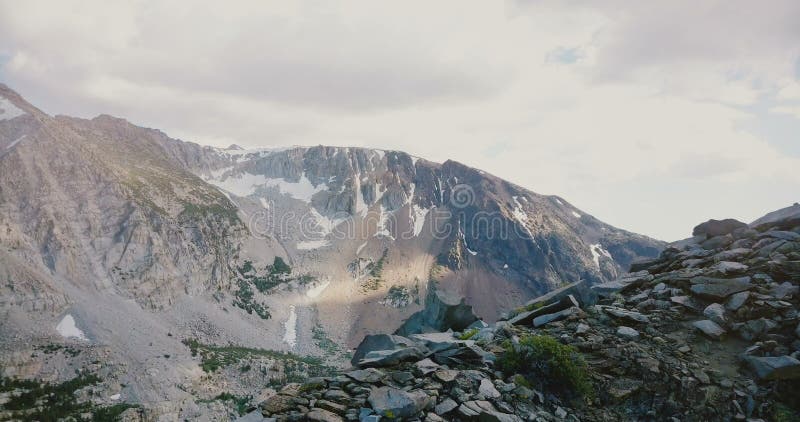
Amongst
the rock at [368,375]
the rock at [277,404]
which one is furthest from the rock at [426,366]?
the rock at [277,404]

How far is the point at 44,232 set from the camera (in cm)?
14738

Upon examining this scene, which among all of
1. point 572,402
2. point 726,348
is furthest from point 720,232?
point 572,402

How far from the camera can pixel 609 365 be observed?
39.1ft

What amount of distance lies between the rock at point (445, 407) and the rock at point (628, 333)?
22.6ft

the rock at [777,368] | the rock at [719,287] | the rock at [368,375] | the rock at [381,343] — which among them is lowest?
the rock at [381,343]

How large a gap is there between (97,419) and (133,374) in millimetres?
22229

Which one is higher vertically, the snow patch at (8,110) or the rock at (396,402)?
the snow patch at (8,110)

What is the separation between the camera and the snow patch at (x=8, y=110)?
180m

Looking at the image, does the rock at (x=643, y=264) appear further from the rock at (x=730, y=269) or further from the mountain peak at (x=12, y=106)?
the mountain peak at (x=12, y=106)

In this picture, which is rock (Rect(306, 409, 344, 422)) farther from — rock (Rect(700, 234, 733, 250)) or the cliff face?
the cliff face

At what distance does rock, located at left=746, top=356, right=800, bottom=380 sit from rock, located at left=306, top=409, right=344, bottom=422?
1127 centimetres

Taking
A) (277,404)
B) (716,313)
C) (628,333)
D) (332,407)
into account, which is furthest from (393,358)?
(716,313)


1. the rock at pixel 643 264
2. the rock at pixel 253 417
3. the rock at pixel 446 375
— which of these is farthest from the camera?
the rock at pixel 643 264

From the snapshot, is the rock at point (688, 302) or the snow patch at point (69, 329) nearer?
the rock at point (688, 302)
